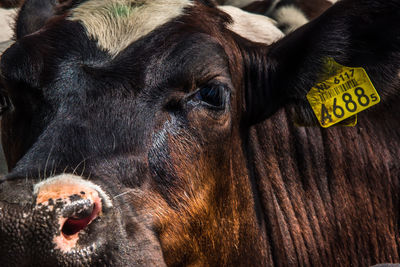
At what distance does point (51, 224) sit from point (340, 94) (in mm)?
1820

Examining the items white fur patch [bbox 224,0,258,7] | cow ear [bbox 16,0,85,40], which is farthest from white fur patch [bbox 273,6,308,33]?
cow ear [bbox 16,0,85,40]

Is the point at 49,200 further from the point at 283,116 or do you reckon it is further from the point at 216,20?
the point at 283,116

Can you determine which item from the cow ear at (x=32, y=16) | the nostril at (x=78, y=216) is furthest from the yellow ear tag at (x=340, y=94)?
the cow ear at (x=32, y=16)

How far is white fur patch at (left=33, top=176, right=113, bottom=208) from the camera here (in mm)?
2115

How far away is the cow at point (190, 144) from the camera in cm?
220

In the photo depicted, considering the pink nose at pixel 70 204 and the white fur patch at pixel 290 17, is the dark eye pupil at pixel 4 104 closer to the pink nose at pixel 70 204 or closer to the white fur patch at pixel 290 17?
the pink nose at pixel 70 204

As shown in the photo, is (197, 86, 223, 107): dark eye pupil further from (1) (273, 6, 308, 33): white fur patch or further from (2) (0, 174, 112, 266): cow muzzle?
(1) (273, 6, 308, 33): white fur patch

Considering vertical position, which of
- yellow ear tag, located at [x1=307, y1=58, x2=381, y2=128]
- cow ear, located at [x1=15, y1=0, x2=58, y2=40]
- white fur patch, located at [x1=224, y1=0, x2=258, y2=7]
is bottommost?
white fur patch, located at [x1=224, y1=0, x2=258, y2=7]

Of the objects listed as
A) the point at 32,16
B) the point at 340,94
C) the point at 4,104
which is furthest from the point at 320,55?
the point at 32,16

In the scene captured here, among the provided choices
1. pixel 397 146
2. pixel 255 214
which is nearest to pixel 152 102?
pixel 255 214

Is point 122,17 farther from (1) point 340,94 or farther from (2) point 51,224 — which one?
(2) point 51,224

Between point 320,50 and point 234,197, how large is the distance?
93 cm

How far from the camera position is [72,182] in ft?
7.00

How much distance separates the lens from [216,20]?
3223 mm
